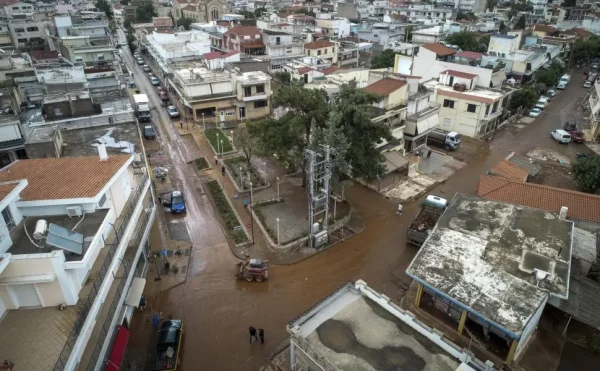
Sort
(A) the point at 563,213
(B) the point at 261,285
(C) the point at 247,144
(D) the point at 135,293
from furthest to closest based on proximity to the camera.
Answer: (C) the point at 247,144
(A) the point at 563,213
(B) the point at 261,285
(D) the point at 135,293

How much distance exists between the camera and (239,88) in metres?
44.8

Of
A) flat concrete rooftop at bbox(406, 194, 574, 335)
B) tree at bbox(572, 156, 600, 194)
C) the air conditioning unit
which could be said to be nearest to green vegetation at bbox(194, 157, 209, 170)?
the air conditioning unit

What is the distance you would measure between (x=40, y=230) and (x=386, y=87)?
95.1 ft

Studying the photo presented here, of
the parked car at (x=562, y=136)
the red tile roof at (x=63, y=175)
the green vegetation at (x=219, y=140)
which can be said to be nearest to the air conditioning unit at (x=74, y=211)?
the red tile roof at (x=63, y=175)

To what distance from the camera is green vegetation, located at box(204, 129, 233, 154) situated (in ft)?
127

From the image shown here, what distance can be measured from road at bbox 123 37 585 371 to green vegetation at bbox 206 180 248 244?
73cm

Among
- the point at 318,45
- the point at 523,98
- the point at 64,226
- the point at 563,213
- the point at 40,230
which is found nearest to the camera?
the point at 40,230

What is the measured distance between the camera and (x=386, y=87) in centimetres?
3488

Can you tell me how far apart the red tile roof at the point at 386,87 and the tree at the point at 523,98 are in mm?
21505

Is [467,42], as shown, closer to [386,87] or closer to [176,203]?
[386,87]

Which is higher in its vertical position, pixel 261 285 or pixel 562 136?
pixel 562 136

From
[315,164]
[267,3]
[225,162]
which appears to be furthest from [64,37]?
[267,3]

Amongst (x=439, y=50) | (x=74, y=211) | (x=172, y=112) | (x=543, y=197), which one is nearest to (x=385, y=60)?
(x=439, y=50)

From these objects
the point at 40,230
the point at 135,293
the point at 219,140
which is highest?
the point at 40,230
